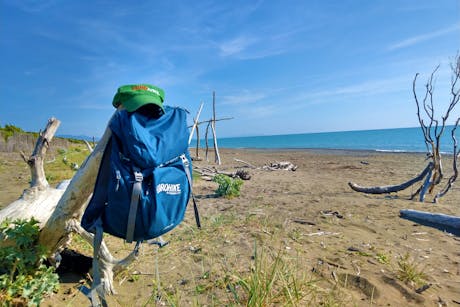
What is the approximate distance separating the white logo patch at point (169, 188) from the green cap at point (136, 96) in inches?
21.3

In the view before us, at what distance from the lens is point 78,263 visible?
10.2 feet

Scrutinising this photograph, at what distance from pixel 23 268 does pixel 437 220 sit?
619 cm

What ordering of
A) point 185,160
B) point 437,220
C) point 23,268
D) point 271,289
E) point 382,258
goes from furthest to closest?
point 437,220, point 382,258, point 271,289, point 23,268, point 185,160

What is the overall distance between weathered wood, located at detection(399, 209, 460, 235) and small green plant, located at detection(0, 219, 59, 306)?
5.86 meters

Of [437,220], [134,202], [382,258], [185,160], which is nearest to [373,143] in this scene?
[437,220]

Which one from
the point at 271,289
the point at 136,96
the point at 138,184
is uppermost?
the point at 136,96

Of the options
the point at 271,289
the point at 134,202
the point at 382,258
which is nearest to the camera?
the point at 134,202

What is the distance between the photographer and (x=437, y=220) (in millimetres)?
4957

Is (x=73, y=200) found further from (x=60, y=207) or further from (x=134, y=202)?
(x=134, y=202)

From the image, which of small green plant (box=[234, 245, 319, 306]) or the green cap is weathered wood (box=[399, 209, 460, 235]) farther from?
the green cap

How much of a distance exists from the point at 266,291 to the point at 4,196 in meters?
6.40

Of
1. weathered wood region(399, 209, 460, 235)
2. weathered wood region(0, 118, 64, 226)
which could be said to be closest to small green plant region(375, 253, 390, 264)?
weathered wood region(399, 209, 460, 235)

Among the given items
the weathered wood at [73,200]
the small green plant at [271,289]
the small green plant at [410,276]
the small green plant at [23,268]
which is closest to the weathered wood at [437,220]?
the small green plant at [410,276]

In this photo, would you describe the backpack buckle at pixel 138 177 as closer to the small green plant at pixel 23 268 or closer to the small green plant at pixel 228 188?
the small green plant at pixel 23 268
